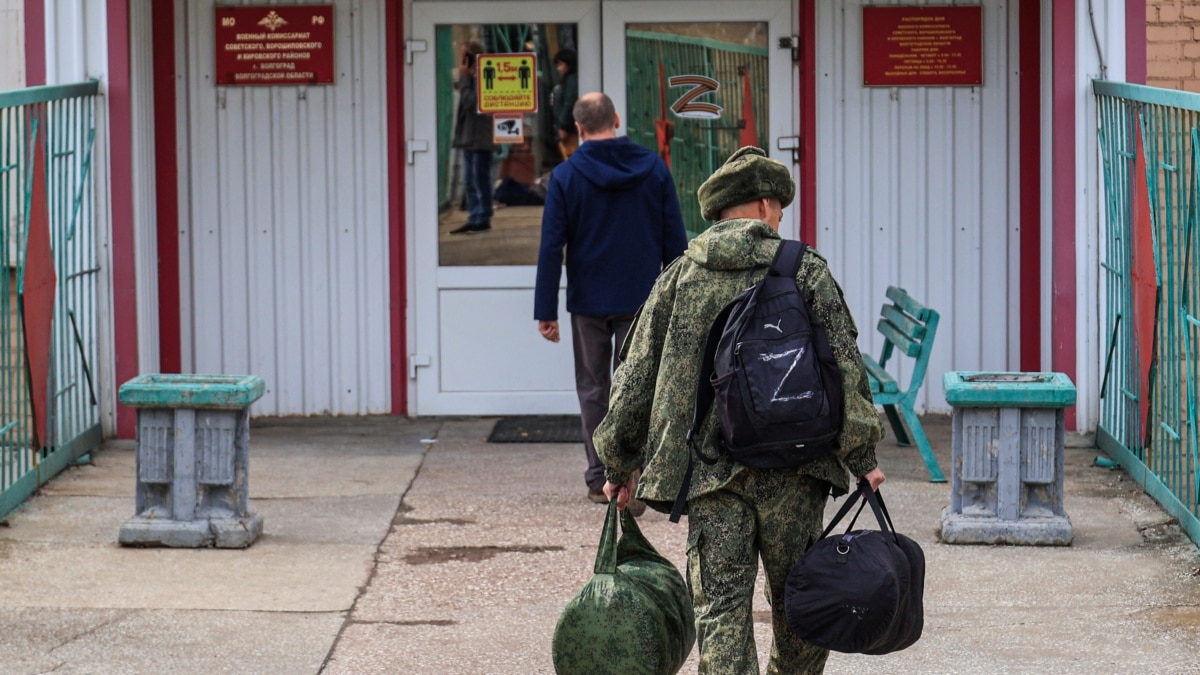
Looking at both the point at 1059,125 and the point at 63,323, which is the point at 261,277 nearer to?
the point at 63,323

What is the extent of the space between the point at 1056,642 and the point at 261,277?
4.98 metres

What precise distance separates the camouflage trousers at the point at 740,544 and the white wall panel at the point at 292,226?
5009 mm

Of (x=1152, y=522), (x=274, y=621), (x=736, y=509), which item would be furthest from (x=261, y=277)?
(x=736, y=509)

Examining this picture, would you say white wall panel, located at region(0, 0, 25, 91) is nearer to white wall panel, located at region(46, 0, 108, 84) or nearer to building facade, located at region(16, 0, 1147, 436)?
white wall panel, located at region(46, 0, 108, 84)

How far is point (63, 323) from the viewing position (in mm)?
7887

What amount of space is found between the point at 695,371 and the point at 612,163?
2870 millimetres

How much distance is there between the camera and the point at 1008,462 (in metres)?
6.46

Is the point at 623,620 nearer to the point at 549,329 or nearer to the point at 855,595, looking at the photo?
the point at 855,595

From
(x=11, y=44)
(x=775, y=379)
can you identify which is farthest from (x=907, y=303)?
(x=11, y=44)

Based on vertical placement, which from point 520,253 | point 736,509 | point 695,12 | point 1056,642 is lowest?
point 1056,642

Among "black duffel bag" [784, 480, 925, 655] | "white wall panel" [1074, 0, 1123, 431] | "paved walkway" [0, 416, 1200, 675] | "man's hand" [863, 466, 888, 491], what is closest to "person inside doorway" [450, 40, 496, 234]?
"paved walkway" [0, 416, 1200, 675]

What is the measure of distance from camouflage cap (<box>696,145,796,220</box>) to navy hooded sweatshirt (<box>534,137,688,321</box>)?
2.58m

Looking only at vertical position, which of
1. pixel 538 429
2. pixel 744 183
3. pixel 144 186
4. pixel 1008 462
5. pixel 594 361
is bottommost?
pixel 538 429

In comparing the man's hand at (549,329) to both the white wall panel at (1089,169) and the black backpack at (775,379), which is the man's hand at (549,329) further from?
the black backpack at (775,379)
